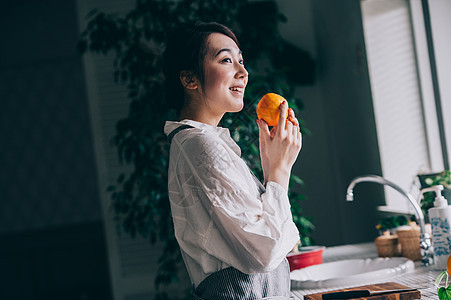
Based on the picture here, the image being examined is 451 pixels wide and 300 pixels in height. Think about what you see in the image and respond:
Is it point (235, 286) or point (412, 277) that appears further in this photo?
point (412, 277)

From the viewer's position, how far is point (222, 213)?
93cm

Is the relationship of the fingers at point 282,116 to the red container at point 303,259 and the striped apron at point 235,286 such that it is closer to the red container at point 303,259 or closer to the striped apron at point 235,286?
the striped apron at point 235,286

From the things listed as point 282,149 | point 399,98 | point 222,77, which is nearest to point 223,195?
point 282,149

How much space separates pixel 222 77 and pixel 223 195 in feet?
0.97

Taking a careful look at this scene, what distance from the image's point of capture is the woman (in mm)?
938

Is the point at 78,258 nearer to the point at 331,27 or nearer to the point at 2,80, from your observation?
the point at 2,80

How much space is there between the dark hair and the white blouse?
188 millimetres

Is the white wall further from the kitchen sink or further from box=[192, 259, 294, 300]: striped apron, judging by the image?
box=[192, 259, 294, 300]: striped apron

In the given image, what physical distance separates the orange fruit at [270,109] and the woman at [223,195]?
0.26 ft

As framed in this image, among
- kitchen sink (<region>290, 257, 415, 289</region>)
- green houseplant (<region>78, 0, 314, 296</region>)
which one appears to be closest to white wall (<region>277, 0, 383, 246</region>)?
green houseplant (<region>78, 0, 314, 296</region>)

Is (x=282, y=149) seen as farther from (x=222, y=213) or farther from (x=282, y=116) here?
(x=222, y=213)

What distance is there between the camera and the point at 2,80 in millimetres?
4684

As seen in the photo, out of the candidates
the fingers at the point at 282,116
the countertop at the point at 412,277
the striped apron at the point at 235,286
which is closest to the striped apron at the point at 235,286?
the striped apron at the point at 235,286

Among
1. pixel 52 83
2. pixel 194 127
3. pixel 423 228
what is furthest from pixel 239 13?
pixel 52 83
